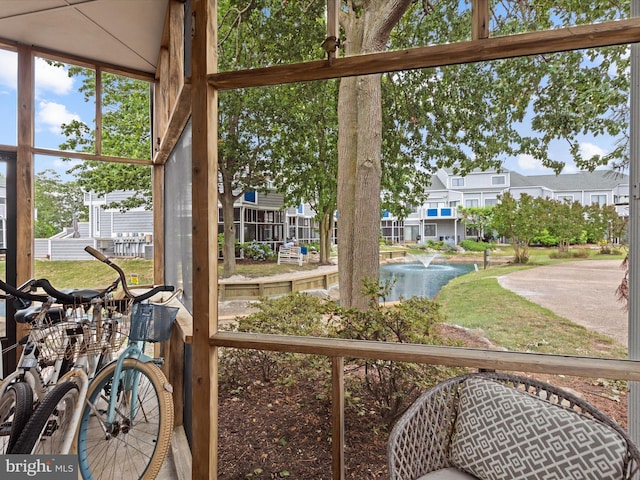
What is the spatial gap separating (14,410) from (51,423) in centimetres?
20

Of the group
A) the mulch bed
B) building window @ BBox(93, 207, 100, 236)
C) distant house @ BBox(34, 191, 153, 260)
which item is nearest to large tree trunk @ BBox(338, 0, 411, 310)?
the mulch bed

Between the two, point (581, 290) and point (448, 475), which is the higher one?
point (581, 290)

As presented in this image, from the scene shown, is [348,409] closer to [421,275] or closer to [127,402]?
[421,275]

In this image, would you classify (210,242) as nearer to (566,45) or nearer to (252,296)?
(252,296)

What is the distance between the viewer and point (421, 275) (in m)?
2.49

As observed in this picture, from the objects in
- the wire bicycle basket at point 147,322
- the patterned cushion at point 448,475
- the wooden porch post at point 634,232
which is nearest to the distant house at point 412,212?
the wooden porch post at point 634,232

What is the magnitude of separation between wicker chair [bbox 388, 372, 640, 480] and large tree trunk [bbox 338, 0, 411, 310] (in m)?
1.17

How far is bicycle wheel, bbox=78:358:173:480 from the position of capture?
73.7 inches

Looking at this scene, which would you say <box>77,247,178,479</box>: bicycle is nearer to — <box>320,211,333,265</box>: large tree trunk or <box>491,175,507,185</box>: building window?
<box>320,211,333,265</box>: large tree trunk

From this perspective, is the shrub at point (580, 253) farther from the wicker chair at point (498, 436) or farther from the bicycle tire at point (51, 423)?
the bicycle tire at point (51, 423)

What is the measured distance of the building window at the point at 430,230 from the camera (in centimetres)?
249

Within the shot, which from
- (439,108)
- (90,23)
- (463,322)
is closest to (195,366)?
(463,322)

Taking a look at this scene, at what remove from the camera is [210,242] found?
188 cm

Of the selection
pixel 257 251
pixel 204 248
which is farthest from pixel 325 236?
pixel 204 248
